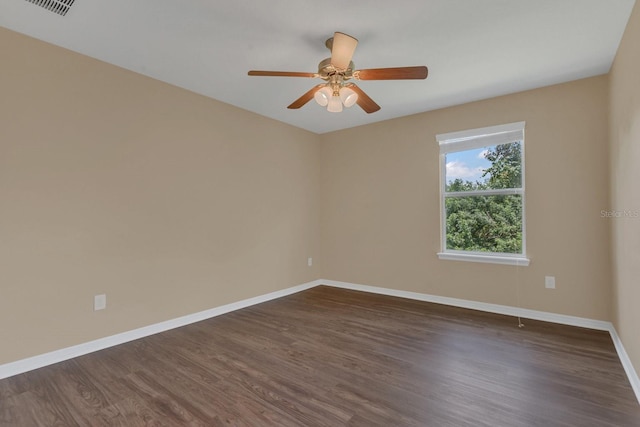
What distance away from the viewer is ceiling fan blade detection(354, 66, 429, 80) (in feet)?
6.68

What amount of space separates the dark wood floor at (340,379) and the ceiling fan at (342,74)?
204 centimetres

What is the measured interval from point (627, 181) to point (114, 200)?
13.2ft

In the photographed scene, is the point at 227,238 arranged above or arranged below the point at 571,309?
above

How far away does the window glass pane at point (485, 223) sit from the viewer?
137 inches

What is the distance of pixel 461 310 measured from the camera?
362cm

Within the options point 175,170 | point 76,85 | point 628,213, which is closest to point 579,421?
point 628,213

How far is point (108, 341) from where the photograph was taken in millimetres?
2660

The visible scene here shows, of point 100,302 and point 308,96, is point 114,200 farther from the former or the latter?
point 308,96


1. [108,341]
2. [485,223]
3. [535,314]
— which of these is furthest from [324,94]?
[535,314]

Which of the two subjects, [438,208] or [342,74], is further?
[438,208]

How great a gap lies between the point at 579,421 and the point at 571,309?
1833 millimetres

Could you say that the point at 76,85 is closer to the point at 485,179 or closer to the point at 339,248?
the point at 339,248

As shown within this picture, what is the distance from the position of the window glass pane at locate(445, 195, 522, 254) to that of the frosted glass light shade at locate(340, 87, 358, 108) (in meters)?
2.19

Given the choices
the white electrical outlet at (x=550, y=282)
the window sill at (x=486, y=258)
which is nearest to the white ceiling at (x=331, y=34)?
the window sill at (x=486, y=258)
